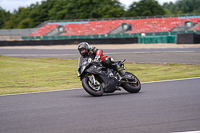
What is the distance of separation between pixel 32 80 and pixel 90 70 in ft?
17.7

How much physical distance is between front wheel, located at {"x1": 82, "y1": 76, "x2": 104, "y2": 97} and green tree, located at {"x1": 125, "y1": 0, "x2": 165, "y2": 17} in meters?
61.8

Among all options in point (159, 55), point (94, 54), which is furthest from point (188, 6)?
point (94, 54)

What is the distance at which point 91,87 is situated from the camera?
24.1 feet

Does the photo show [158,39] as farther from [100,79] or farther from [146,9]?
[146,9]

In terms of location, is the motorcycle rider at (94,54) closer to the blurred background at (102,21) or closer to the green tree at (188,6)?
the blurred background at (102,21)

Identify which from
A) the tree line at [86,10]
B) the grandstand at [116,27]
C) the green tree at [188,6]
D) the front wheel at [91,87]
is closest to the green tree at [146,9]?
the tree line at [86,10]

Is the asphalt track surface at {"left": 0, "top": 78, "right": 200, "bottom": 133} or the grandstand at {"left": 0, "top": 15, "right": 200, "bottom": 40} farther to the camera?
the grandstand at {"left": 0, "top": 15, "right": 200, "bottom": 40}

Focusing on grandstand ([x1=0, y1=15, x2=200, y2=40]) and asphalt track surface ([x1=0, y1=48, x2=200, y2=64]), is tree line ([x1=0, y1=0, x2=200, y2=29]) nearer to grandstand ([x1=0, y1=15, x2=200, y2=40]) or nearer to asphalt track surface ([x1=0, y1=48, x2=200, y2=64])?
grandstand ([x1=0, y1=15, x2=200, y2=40])

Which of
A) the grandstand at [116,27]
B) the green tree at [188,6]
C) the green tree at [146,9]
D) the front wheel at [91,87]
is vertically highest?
the green tree at [188,6]

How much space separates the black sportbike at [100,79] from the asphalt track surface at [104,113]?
27 centimetres

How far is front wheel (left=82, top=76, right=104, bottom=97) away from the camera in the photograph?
285 inches

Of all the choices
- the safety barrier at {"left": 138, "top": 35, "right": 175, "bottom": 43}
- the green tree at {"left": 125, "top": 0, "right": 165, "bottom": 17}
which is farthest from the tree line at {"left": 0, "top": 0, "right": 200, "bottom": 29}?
the safety barrier at {"left": 138, "top": 35, "right": 175, "bottom": 43}

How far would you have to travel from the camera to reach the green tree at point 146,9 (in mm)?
67831

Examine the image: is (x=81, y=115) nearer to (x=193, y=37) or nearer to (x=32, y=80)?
(x=32, y=80)
